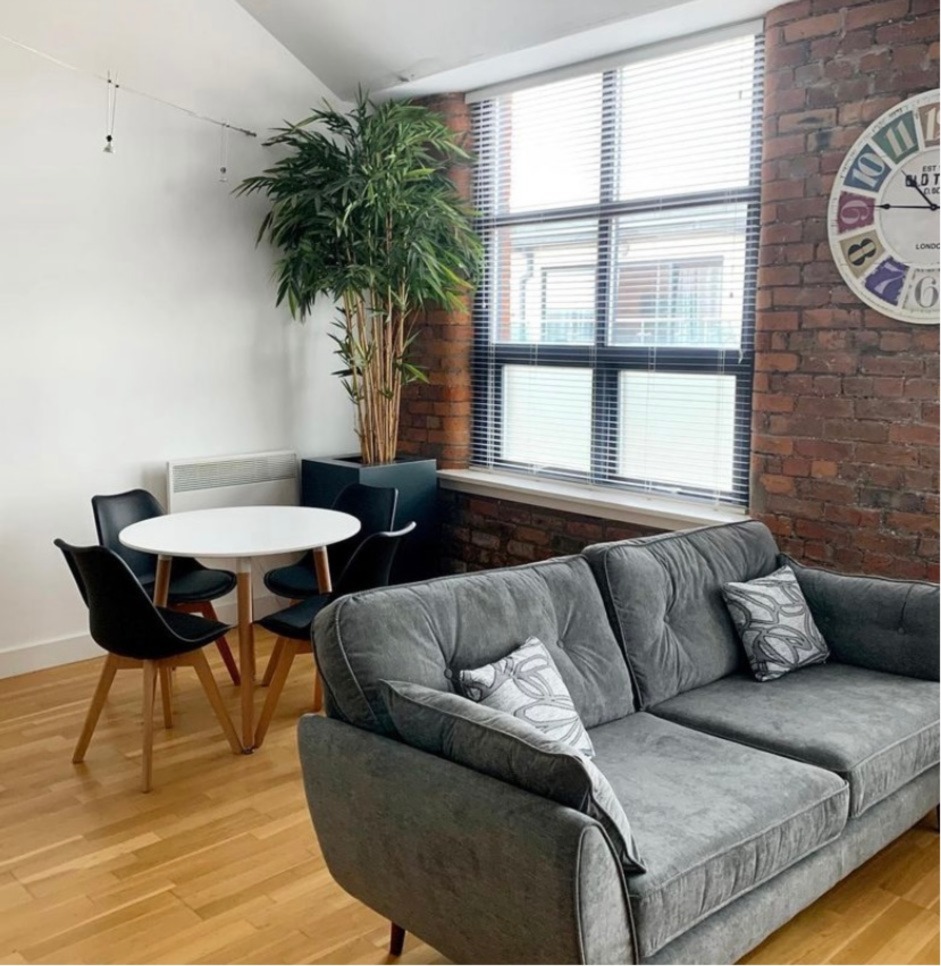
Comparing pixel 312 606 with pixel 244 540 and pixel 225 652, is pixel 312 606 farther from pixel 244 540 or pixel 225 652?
pixel 225 652

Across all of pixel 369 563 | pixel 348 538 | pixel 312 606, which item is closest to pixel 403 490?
pixel 348 538

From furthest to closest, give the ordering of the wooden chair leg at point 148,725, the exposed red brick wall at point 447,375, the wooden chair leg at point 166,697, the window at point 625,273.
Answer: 1. the exposed red brick wall at point 447,375
2. the window at point 625,273
3. the wooden chair leg at point 166,697
4. the wooden chair leg at point 148,725

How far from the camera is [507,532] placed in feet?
16.6

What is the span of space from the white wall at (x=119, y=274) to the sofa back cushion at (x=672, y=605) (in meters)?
2.53

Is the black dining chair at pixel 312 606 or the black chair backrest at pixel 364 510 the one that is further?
the black chair backrest at pixel 364 510

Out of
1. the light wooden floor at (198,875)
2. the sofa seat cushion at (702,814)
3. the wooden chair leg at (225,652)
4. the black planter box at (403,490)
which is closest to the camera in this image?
the sofa seat cushion at (702,814)

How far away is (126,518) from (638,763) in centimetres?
250

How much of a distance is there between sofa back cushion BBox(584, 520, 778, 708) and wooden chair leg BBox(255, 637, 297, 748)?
4.15 feet

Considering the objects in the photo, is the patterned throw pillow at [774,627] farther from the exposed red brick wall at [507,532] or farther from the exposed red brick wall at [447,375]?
the exposed red brick wall at [447,375]

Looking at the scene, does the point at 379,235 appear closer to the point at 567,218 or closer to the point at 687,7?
the point at 567,218

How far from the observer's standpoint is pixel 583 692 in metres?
2.75

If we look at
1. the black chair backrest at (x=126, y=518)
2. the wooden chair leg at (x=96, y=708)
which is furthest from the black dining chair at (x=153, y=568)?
the wooden chair leg at (x=96, y=708)

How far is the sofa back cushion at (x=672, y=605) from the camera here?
2.97 m

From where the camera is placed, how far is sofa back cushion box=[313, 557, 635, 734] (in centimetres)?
236
